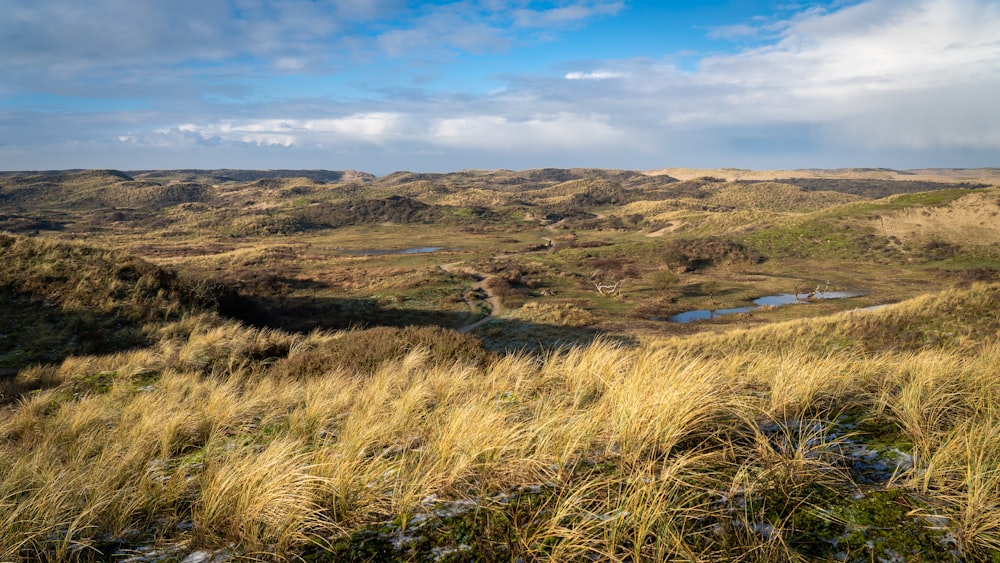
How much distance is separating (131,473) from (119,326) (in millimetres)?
16490

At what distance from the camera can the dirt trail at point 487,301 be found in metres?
28.0

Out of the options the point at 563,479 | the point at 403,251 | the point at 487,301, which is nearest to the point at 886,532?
the point at 563,479

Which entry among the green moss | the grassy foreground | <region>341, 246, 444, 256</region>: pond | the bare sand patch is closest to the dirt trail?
<region>341, 246, 444, 256</region>: pond

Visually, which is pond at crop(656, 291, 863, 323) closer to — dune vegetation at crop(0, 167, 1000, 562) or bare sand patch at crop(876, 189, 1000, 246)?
bare sand patch at crop(876, 189, 1000, 246)

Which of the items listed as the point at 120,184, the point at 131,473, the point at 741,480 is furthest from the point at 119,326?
the point at 120,184

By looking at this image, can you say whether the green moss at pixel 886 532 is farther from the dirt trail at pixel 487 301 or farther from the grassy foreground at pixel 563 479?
the dirt trail at pixel 487 301

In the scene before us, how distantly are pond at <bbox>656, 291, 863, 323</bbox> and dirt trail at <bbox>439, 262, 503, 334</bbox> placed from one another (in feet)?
38.1

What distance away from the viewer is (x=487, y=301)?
35188 millimetres

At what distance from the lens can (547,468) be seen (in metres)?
3.00

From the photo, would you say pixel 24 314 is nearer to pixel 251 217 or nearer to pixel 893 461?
pixel 893 461

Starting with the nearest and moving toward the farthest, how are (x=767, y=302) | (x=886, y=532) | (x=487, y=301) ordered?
(x=886, y=532)
(x=767, y=302)
(x=487, y=301)

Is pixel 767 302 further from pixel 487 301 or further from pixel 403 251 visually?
pixel 403 251

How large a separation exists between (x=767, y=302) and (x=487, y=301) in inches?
809

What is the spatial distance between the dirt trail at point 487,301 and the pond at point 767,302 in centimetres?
1161
